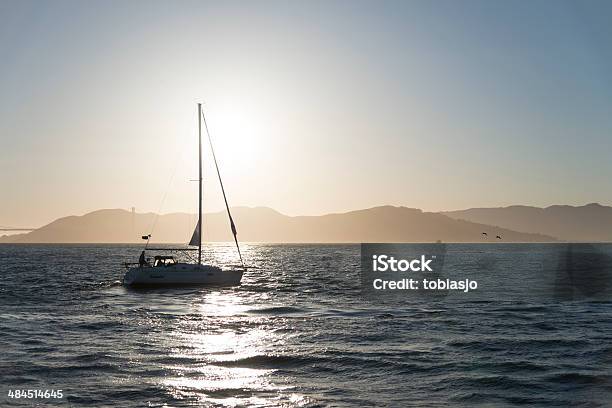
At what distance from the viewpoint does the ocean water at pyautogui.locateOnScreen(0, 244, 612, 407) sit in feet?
71.2

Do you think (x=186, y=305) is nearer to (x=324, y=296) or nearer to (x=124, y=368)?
(x=324, y=296)

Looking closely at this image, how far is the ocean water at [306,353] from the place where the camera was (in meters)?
21.7

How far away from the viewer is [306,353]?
29281 millimetres

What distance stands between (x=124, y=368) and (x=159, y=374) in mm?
2045

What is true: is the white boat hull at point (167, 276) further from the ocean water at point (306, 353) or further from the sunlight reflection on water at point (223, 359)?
the sunlight reflection on water at point (223, 359)

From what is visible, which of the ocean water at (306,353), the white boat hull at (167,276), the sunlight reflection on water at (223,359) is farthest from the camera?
the white boat hull at (167,276)

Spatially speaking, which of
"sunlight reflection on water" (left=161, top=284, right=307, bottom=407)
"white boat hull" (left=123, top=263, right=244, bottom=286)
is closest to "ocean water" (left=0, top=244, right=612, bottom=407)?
"sunlight reflection on water" (left=161, top=284, right=307, bottom=407)

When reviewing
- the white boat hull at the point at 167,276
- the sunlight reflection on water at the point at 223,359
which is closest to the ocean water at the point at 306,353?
the sunlight reflection on water at the point at 223,359

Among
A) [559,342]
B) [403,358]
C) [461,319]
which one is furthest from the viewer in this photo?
[461,319]

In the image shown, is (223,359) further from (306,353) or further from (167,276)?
(167,276)

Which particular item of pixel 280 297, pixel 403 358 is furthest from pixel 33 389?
pixel 280 297

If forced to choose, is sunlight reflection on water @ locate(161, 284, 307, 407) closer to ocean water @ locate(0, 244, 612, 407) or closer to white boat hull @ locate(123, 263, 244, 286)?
ocean water @ locate(0, 244, 612, 407)

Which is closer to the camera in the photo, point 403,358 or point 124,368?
point 124,368

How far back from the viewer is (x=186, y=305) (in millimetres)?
50156
